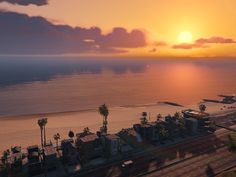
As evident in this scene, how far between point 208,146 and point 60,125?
8176cm

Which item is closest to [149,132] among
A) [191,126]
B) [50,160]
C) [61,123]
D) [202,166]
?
[191,126]

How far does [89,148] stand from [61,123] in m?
62.8

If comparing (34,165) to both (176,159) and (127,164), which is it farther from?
(176,159)

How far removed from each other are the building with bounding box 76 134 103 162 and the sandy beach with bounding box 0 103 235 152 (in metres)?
32.1

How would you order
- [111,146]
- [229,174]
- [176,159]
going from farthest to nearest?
[111,146], [176,159], [229,174]

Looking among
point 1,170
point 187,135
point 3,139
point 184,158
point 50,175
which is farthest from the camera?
point 3,139

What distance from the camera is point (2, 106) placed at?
18225 centimetres

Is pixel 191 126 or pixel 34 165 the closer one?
pixel 34 165

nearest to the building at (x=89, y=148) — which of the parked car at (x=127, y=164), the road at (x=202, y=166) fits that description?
the parked car at (x=127, y=164)

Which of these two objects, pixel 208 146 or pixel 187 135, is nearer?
pixel 208 146

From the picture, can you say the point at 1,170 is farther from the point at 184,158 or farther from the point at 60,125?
the point at 60,125

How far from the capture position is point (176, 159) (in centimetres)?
7762

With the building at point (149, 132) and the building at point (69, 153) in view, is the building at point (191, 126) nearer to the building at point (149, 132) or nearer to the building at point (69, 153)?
the building at point (149, 132)

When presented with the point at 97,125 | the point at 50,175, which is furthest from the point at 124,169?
the point at 97,125
